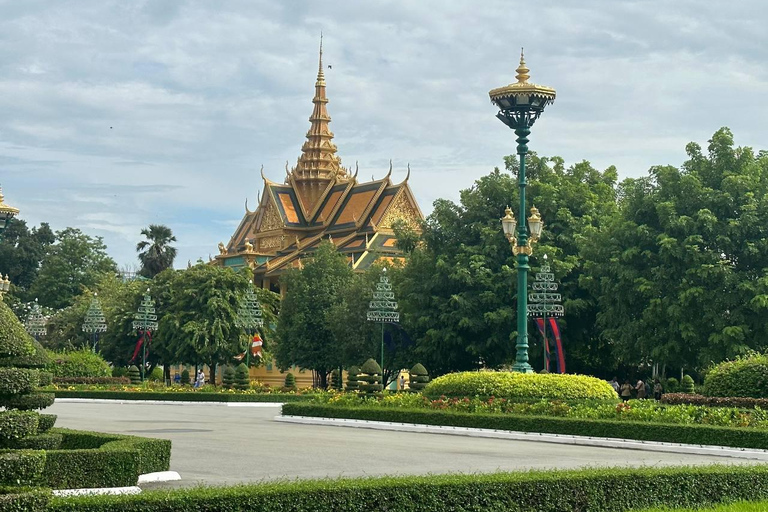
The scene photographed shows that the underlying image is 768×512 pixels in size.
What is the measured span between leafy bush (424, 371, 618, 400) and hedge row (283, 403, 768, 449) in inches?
55.4

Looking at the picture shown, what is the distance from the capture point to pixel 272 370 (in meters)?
73.8

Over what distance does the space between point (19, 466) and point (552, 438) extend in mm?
14364

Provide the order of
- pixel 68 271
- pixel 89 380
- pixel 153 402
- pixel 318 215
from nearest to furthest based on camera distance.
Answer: pixel 153 402
pixel 89 380
pixel 318 215
pixel 68 271

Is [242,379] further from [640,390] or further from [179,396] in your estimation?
[640,390]

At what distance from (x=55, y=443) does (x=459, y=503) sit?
408cm

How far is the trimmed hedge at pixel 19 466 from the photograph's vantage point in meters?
8.66

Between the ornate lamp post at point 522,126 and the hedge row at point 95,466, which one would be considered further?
the ornate lamp post at point 522,126

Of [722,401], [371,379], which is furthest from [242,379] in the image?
[722,401]

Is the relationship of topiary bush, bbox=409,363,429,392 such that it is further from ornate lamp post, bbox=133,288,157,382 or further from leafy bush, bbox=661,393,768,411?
ornate lamp post, bbox=133,288,157,382

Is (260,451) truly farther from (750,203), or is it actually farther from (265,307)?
(265,307)

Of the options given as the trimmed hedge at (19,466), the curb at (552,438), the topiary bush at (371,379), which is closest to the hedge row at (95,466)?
the trimmed hedge at (19,466)

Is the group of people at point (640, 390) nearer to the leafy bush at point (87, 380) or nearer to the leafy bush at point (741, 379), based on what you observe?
the leafy bush at point (741, 379)

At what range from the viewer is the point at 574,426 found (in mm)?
22062

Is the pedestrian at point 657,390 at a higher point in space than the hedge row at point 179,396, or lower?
higher
